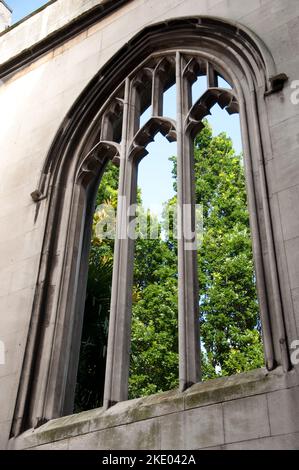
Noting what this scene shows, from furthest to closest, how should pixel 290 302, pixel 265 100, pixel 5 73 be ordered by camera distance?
pixel 5 73 < pixel 265 100 < pixel 290 302

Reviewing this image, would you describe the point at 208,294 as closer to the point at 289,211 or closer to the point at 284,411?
the point at 289,211

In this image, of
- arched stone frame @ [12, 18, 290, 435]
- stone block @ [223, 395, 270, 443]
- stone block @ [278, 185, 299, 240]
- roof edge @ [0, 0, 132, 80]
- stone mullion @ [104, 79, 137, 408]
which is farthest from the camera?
roof edge @ [0, 0, 132, 80]

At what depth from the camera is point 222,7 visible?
265 inches

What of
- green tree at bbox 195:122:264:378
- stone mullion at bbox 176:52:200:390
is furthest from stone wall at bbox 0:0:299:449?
green tree at bbox 195:122:264:378

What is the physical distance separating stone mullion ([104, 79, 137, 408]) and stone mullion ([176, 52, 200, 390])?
0.61m

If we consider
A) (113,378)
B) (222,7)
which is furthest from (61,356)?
(222,7)

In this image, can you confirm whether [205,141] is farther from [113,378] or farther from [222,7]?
[113,378]

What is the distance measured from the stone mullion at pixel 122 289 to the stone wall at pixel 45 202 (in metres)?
0.28

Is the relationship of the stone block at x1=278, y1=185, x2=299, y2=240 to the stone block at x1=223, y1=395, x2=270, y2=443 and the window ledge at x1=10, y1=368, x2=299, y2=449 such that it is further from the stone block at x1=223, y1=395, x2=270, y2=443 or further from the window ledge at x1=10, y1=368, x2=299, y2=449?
the stone block at x1=223, y1=395, x2=270, y2=443

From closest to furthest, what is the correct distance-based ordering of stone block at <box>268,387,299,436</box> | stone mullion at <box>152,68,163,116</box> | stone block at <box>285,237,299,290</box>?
stone block at <box>268,387,299,436</box> < stone block at <box>285,237,299,290</box> < stone mullion at <box>152,68,163,116</box>

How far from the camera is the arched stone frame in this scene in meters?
4.68
